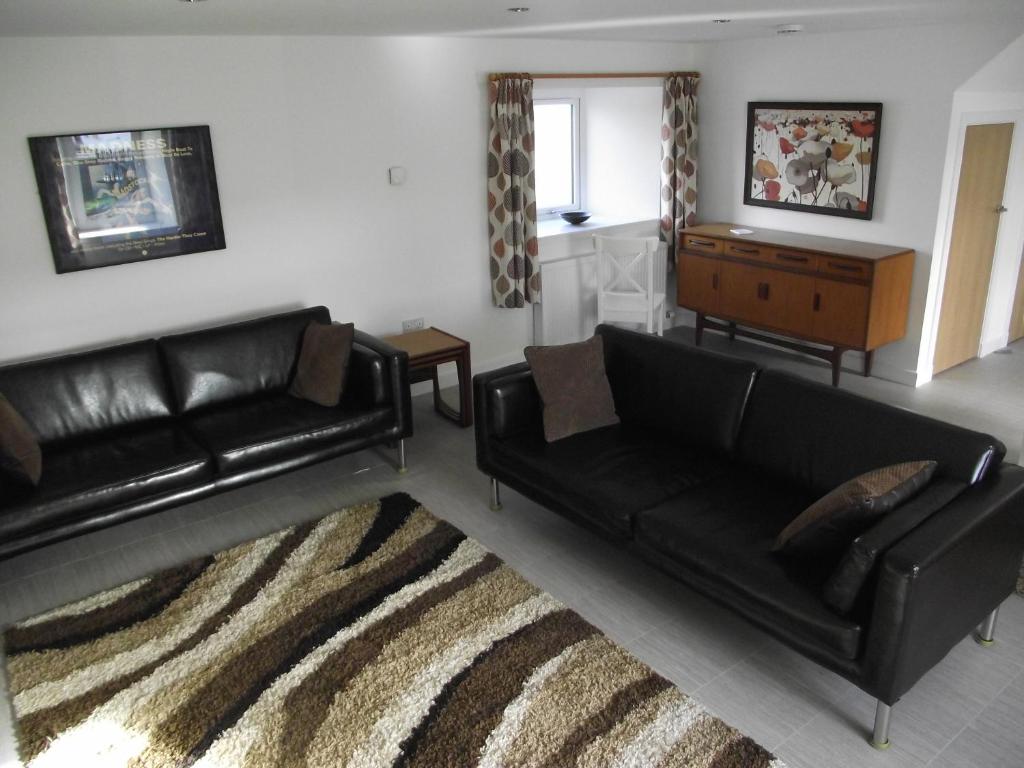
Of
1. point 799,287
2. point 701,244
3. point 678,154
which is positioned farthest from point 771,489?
point 678,154

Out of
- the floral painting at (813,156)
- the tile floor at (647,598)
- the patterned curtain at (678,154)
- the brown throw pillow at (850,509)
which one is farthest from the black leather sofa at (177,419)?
the floral painting at (813,156)

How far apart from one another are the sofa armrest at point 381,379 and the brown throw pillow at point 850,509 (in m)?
2.13

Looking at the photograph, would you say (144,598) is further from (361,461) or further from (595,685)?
(595,685)

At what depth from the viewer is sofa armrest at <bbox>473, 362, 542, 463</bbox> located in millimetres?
3736

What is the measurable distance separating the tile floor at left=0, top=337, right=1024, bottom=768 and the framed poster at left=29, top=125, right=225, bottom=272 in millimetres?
1364

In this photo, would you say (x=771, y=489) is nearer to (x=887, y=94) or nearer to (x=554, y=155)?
(x=887, y=94)

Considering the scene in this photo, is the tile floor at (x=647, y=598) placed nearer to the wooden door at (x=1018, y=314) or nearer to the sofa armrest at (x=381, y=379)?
the sofa armrest at (x=381, y=379)

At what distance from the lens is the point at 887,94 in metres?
5.12

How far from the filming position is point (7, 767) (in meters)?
2.50

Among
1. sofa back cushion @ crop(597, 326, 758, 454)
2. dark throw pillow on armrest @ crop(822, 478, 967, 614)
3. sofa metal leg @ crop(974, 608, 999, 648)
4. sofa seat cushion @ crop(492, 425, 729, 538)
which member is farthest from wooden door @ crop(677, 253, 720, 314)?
dark throw pillow on armrest @ crop(822, 478, 967, 614)

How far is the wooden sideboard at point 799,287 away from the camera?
16.7 feet

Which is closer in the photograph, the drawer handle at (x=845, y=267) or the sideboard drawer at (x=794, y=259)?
the drawer handle at (x=845, y=267)

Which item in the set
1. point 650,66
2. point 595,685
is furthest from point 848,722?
point 650,66

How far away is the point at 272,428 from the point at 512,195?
2.32m
